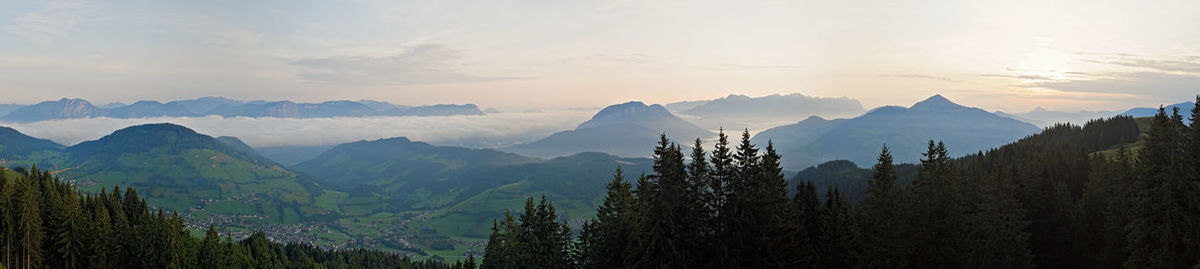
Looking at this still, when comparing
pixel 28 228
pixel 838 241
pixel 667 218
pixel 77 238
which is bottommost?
pixel 77 238

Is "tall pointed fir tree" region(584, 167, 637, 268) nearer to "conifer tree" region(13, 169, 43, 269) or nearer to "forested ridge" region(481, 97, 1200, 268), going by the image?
"forested ridge" region(481, 97, 1200, 268)

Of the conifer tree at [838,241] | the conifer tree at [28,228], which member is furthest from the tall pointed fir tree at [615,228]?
the conifer tree at [28,228]

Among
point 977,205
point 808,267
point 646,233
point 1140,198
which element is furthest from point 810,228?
point 1140,198

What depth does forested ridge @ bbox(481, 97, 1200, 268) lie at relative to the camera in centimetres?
4212

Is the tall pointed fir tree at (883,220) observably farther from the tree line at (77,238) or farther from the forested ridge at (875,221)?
the tree line at (77,238)

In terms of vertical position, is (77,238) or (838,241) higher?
(838,241)

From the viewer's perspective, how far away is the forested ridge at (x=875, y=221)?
138ft

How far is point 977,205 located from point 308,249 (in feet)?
575

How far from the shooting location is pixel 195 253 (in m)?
96.4

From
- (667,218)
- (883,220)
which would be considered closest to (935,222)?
(883,220)

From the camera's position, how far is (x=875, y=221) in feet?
168

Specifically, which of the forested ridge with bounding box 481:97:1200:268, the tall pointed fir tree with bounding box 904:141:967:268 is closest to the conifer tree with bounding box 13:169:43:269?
the forested ridge with bounding box 481:97:1200:268

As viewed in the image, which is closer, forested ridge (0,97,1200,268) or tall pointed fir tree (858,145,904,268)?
forested ridge (0,97,1200,268)

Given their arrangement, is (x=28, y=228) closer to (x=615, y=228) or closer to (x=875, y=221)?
(x=615, y=228)
